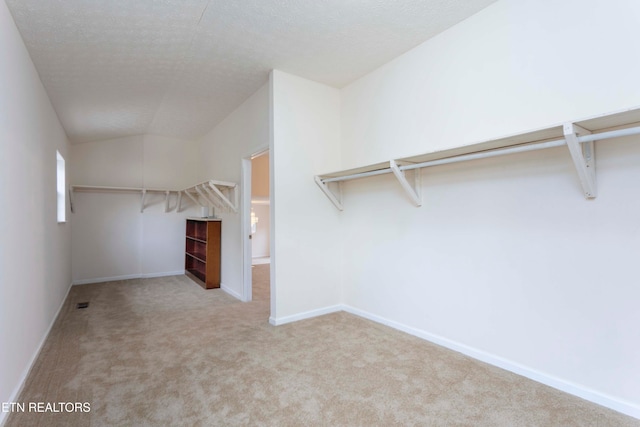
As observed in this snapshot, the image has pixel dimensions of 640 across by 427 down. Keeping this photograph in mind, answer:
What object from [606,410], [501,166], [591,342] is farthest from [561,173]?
[606,410]

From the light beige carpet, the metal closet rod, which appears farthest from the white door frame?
the metal closet rod

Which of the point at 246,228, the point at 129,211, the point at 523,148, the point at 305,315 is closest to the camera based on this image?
the point at 523,148

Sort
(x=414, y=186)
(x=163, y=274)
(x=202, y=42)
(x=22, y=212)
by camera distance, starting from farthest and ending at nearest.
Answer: (x=163, y=274)
(x=414, y=186)
(x=202, y=42)
(x=22, y=212)

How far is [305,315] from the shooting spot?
333 cm

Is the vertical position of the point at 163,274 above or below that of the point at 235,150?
below

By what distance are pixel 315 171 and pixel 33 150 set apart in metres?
2.41

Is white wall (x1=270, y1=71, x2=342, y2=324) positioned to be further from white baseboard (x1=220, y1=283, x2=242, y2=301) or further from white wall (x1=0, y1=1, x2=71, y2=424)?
white wall (x1=0, y1=1, x2=71, y2=424)

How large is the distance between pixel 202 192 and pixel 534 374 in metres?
4.69

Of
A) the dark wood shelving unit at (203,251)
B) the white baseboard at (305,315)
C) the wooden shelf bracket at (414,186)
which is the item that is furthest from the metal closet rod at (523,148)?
the dark wood shelving unit at (203,251)

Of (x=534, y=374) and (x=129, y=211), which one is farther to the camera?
(x=129, y=211)

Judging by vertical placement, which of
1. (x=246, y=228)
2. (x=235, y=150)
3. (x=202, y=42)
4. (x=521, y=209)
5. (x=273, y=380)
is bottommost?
(x=273, y=380)

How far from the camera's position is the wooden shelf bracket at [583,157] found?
161cm

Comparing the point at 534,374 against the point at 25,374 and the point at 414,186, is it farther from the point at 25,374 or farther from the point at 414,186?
the point at 25,374

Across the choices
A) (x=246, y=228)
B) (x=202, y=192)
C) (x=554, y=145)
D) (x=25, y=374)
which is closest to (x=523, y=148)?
(x=554, y=145)
